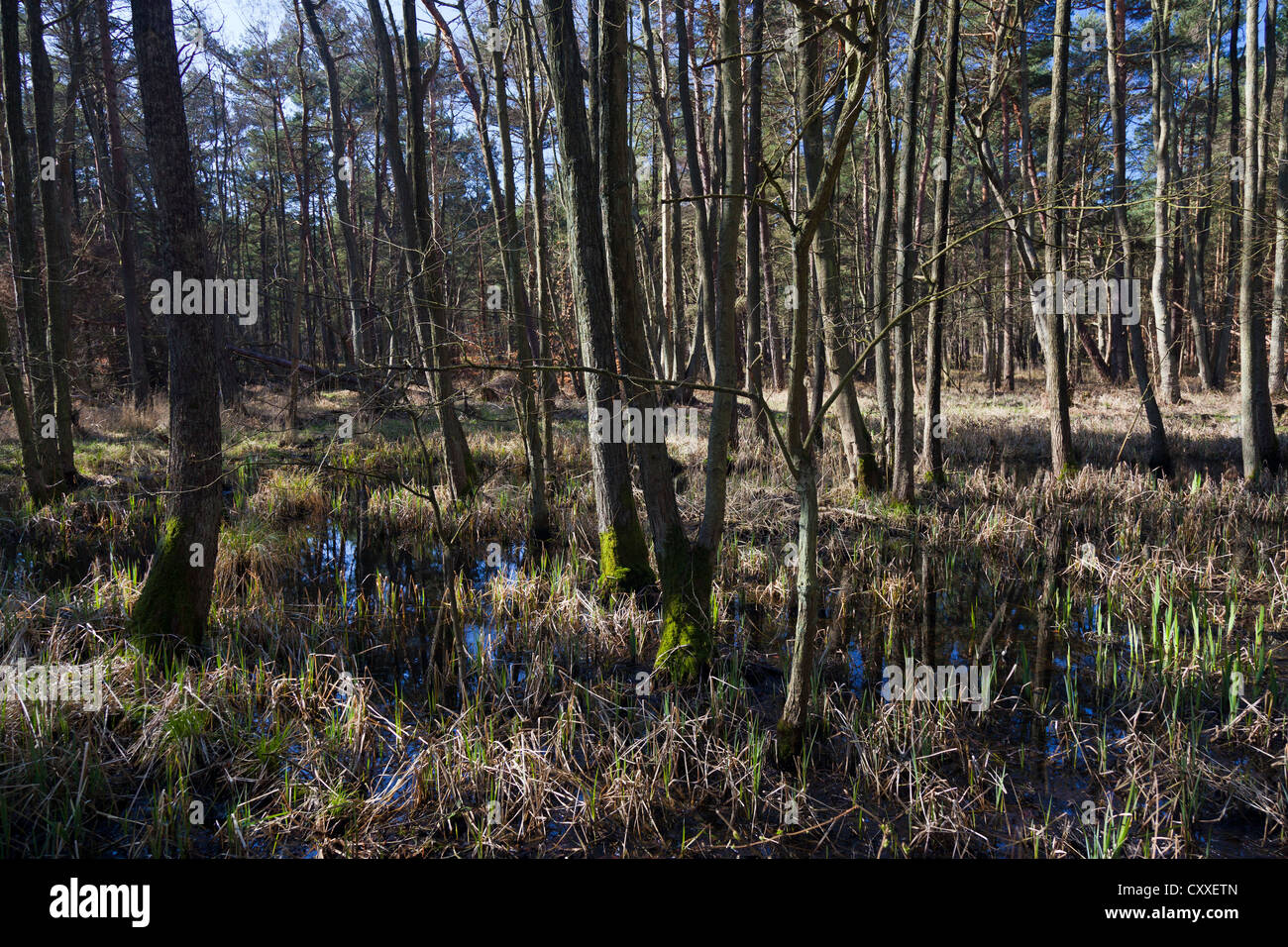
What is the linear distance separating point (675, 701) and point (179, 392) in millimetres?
3537

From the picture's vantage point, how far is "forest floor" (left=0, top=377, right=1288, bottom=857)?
3.29 meters

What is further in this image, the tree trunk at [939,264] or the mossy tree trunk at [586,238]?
the tree trunk at [939,264]

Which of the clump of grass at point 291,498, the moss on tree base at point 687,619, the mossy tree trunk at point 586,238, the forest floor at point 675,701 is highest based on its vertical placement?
the mossy tree trunk at point 586,238

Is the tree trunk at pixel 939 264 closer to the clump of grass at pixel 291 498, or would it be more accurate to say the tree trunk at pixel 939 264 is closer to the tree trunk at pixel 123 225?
the clump of grass at pixel 291 498

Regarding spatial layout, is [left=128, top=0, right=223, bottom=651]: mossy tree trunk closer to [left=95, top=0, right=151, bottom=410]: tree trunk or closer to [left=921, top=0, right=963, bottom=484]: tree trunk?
[left=921, top=0, right=963, bottom=484]: tree trunk

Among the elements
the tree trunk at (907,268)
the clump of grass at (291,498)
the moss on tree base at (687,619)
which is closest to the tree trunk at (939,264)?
the tree trunk at (907,268)

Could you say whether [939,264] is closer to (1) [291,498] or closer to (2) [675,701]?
(2) [675,701]

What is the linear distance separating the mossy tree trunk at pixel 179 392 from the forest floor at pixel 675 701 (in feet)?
0.98

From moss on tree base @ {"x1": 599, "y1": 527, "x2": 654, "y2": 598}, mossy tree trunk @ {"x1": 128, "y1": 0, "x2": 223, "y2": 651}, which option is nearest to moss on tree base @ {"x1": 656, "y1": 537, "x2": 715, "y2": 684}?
moss on tree base @ {"x1": 599, "y1": 527, "x2": 654, "y2": 598}

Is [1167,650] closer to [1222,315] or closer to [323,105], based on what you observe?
[1222,315]

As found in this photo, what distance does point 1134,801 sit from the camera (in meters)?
3.21

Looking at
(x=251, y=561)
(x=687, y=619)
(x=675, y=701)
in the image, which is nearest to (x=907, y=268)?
(x=687, y=619)

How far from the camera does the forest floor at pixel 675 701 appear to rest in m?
3.29

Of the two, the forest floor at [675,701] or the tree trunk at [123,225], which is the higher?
the tree trunk at [123,225]
